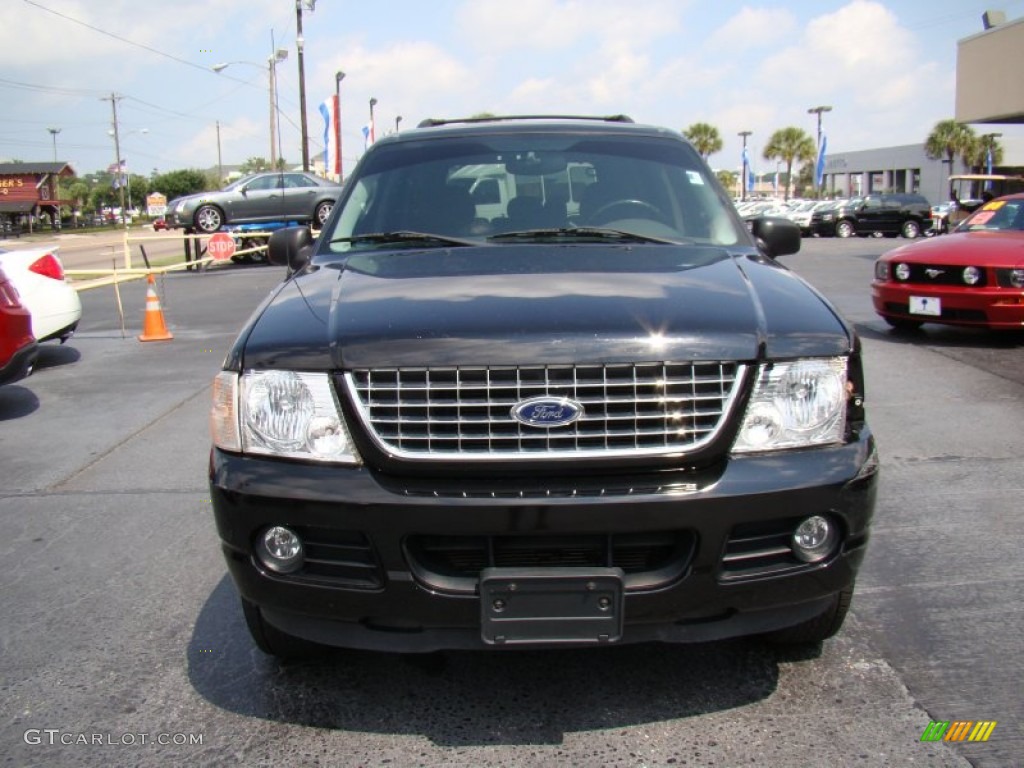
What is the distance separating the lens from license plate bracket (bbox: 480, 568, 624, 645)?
2.40 meters

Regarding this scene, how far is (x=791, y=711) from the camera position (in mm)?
2809

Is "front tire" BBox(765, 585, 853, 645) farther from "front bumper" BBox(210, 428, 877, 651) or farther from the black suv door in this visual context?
the black suv door

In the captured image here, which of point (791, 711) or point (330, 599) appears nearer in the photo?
point (330, 599)

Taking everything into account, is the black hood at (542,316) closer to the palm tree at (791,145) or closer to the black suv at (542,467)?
the black suv at (542,467)

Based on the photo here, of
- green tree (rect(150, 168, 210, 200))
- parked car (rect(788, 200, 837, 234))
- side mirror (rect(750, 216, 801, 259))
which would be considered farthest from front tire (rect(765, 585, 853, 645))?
green tree (rect(150, 168, 210, 200))

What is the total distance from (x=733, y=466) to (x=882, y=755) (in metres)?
0.89

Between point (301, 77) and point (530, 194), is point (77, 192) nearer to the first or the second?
point (301, 77)

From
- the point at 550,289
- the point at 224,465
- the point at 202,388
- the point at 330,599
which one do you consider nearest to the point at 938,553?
the point at 550,289

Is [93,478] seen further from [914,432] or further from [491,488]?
[914,432]

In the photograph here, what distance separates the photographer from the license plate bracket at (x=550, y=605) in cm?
240

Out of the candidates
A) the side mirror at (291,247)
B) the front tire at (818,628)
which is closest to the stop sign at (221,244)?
the side mirror at (291,247)

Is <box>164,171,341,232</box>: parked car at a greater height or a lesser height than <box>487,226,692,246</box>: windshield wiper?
greater

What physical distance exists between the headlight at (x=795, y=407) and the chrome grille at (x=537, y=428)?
0.12m

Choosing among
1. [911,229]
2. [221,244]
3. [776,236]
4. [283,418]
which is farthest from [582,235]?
[911,229]
